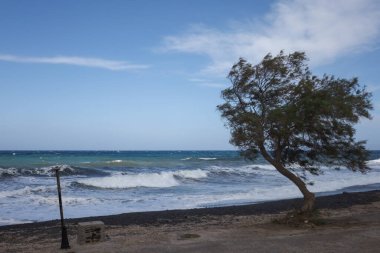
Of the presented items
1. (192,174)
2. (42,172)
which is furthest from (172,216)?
(42,172)

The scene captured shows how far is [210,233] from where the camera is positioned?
11383mm

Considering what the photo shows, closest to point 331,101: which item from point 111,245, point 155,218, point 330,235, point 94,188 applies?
point 330,235

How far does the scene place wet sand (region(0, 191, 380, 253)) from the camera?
9438mm

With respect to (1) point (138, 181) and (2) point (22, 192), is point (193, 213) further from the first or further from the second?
(1) point (138, 181)

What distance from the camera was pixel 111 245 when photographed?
10.1 meters

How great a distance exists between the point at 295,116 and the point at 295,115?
0.03 meters

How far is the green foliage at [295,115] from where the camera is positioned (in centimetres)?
1161

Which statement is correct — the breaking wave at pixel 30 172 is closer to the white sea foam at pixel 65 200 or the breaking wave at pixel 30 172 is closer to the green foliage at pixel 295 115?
the white sea foam at pixel 65 200

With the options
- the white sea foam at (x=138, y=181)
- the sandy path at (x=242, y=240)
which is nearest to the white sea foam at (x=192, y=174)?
the white sea foam at (x=138, y=181)

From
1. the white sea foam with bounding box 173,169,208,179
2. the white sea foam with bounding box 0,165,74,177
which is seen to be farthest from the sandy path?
the white sea foam with bounding box 0,165,74,177

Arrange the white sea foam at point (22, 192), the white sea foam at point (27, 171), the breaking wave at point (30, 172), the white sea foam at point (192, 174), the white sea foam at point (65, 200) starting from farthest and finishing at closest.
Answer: the white sea foam at point (192, 174) → the white sea foam at point (27, 171) → the breaking wave at point (30, 172) → the white sea foam at point (22, 192) → the white sea foam at point (65, 200)

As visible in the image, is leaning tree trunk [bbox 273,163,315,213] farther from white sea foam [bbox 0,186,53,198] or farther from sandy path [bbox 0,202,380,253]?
white sea foam [bbox 0,186,53,198]

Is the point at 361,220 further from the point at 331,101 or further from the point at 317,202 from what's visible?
the point at 317,202

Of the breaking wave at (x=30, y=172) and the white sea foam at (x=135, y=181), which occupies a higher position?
the breaking wave at (x=30, y=172)
